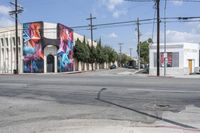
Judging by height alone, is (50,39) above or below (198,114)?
above

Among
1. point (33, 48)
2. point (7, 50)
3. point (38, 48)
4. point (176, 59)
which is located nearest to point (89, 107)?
point (176, 59)

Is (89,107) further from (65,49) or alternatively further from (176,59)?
(65,49)

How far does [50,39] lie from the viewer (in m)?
57.6

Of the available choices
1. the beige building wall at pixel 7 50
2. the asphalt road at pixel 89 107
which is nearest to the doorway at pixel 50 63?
the beige building wall at pixel 7 50

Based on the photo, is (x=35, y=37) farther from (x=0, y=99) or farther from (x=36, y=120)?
(x=36, y=120)

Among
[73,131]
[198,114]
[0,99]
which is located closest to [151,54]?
[0,99]

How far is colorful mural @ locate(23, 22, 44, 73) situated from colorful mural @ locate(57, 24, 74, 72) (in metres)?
3.08

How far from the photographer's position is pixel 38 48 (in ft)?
187

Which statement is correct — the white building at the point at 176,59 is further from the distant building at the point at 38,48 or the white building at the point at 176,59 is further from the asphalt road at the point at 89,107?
the asphalt road at the point at 89,107

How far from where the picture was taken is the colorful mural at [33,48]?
56906 mm

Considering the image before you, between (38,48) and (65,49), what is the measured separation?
18.5 feet

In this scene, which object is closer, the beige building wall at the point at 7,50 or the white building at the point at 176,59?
the white building at the point at 176,59

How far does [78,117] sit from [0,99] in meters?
6.66

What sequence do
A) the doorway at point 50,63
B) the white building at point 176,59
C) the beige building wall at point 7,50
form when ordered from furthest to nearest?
the beige building wall at point 7,50
the doorway at point 50,63
the white building at point 176,59
